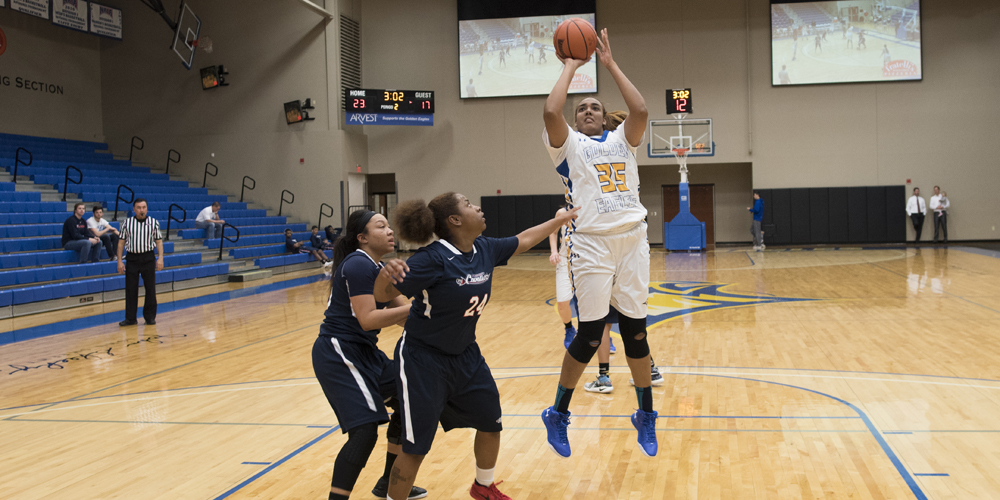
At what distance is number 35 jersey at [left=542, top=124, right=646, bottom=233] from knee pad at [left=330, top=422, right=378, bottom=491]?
53.8 inches

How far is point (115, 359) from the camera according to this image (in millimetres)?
6215

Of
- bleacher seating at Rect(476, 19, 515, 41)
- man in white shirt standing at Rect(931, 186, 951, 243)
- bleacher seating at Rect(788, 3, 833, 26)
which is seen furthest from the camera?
bleacher seating at Rect(476, 19, 515, 41)

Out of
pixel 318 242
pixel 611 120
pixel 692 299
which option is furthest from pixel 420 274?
pixel 318 242

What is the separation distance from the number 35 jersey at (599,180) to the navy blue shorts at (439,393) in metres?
0.93

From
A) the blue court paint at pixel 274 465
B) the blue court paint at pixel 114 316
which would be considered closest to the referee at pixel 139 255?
the blue court paint at pixel 114 316

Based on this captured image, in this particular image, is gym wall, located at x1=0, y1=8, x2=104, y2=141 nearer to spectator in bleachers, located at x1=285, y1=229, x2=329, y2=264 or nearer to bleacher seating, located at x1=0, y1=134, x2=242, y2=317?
bleacher seating, located at x1=0, y1=134, x2=242, y2=317

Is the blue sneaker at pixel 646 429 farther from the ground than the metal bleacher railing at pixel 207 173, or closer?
closer

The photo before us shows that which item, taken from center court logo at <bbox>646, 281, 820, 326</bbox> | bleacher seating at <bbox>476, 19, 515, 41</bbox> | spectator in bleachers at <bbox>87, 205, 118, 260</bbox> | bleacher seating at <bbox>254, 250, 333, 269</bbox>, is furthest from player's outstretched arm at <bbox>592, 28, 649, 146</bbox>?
bleacher seating at <bbox>476, 19, 515, 41</bbox>

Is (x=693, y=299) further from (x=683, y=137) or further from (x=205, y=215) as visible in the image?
(x=683, y=137)

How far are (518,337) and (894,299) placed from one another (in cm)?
498

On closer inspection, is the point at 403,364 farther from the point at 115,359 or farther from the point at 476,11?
the point at 476,11

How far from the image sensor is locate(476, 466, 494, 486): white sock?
274 centimetres

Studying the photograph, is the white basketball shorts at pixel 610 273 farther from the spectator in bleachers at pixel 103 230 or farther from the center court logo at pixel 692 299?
the spectator in bleachers at pixel 103 230

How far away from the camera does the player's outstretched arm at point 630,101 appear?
3145mm
